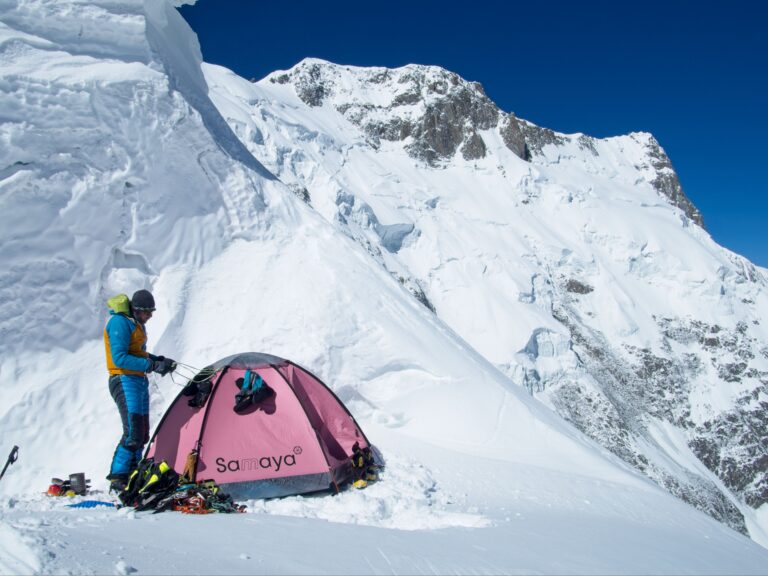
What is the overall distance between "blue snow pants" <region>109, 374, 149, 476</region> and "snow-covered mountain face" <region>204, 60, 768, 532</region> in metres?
47.0

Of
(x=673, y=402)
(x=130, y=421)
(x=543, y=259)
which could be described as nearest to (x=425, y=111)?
(x=543, y=259)

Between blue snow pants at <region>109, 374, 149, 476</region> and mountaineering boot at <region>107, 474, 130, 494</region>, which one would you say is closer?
mountaineering boot at <region>107, 474, 130, 494</region>

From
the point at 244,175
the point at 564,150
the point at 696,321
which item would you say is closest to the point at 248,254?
the point at 244,175

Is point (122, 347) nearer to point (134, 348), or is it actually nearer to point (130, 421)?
point (134, 348)

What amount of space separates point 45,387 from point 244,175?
16.3ft

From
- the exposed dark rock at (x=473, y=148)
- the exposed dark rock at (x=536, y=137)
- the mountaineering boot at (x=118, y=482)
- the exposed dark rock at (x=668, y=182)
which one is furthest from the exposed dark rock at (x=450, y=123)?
the mountaineering boot at (x=118, y=482)

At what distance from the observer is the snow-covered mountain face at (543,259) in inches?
2205

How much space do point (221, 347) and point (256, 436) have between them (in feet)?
8.33

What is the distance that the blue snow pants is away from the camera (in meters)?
5.11

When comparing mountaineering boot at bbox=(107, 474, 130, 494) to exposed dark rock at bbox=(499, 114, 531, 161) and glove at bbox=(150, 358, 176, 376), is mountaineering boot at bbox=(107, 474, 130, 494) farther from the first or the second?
exposed dark rock at bbox=(499, 114, 531, 161)

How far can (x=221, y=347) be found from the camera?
765cm

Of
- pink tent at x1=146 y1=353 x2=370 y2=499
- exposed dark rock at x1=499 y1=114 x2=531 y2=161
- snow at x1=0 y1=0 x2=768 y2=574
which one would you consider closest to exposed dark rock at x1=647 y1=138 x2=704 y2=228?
exposed dark rock at x1=499 y1=114 x2=531 y2=161

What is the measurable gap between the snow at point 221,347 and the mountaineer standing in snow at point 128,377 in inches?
16.5

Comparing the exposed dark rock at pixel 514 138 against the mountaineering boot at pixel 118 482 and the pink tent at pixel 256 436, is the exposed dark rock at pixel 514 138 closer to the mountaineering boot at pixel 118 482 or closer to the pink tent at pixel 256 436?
the pink tent at pixel 256 436
